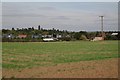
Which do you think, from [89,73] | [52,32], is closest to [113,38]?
[52,32]

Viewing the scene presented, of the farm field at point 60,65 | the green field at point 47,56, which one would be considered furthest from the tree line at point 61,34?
the farm field at point 60,65

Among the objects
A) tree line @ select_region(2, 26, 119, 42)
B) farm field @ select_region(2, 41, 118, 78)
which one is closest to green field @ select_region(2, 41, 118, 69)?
farm field @ select_region(2, 41, 118, 78)

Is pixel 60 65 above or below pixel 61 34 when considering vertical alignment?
below

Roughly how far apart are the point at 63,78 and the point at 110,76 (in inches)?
86.0

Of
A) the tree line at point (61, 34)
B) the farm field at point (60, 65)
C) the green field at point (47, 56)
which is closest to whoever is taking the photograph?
A: the farm field at point (60, 65)

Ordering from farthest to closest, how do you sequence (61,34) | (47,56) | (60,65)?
(61,34), (47,56), (60,65)

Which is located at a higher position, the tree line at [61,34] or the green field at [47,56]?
the tree line at [61,34]

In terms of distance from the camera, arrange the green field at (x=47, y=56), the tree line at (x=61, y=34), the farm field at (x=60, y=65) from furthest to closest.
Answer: the tree line at (x=61, y=34)
the green field at (x=47, y=56)
the farm field at (x=60, y=65)

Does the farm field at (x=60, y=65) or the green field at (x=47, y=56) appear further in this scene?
the green field at (x=47, y=56)

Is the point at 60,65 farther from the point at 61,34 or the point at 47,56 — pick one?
the point at 61,34

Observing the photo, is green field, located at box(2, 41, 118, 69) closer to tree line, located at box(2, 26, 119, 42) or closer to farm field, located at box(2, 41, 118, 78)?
farm field, located at box(2, 41, 118, 78)

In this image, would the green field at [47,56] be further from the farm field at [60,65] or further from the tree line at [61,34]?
the tree line at [61,34]

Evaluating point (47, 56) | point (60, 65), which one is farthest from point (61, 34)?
point (60, 65)

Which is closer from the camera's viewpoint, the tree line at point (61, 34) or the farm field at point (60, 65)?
the farm field at point (60, 65)
